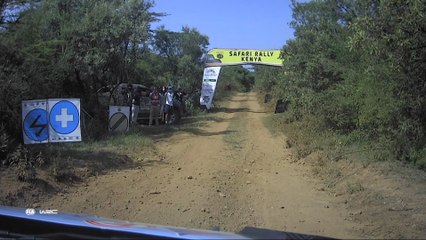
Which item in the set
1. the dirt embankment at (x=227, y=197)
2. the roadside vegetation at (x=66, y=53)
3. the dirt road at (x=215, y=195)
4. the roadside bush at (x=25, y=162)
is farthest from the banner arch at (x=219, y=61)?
the roadside bush at (x=25, y=162)

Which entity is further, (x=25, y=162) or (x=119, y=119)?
(x=119, y=119)

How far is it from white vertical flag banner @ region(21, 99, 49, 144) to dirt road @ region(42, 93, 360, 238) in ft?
4.55

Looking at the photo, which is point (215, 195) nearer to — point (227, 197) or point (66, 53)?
point (227, 197)

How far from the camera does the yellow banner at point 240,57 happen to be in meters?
33.3

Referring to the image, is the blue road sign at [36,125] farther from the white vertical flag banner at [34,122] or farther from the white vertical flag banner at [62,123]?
the white vertical flag banner at [62,123]

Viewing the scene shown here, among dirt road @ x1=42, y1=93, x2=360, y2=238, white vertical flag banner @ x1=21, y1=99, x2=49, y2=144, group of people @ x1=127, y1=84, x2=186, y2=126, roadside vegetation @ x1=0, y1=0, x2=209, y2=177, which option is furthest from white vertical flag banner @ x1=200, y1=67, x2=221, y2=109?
white vertical flag banner @ x1=21, y1=99, x2=49, y2=144

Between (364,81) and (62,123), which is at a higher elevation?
(364,81)

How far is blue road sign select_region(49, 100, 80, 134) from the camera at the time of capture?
10.8 metres

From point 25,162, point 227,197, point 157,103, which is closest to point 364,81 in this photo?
point 227,197

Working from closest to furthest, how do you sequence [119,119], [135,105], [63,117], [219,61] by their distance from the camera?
[63,117] < [119,119] < [135,105] < [219,61]

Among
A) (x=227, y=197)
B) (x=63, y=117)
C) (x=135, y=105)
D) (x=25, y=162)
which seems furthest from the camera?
(x=135, y=105)

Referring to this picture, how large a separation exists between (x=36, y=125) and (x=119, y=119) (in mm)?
6041

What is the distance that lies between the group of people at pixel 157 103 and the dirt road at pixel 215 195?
7549mm

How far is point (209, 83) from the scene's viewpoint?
1341 inches
